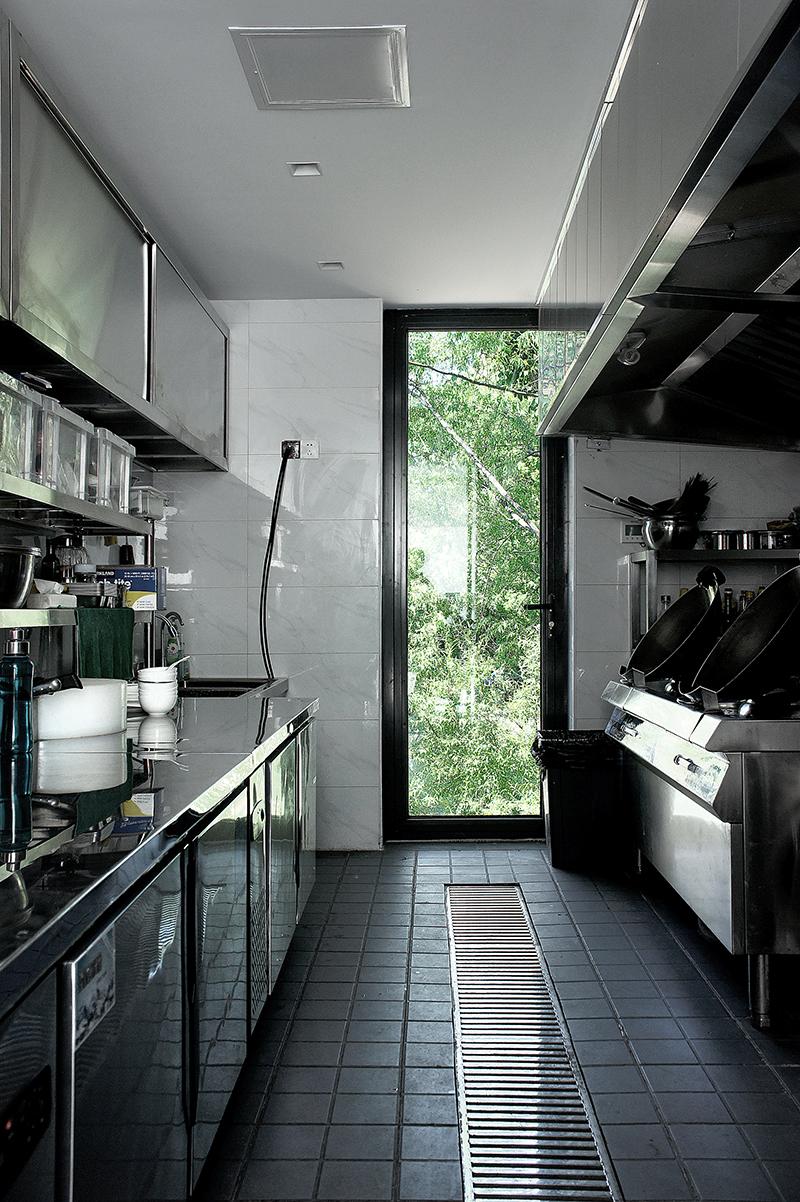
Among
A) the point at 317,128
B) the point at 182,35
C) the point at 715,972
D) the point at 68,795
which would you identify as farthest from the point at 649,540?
the point at 68,795

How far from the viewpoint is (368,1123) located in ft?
7.17

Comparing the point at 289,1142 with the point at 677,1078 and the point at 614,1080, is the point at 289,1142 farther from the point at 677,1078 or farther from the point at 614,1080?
the point at 677,1078

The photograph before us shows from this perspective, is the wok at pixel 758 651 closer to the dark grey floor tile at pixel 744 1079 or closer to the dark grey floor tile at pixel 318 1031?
the dark grey floor tile at pixel 744 1079

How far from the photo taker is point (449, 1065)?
97.2 inches

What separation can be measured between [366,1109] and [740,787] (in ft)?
4.11

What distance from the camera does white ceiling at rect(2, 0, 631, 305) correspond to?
2.53 meters

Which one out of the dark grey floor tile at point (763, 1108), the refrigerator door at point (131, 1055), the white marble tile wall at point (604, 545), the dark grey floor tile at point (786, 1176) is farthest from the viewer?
the white marble tile wall at point (604, 545)

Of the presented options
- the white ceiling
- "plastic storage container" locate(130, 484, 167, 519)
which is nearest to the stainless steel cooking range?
the white ceiling

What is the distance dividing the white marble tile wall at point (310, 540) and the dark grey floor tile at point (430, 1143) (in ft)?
8.71

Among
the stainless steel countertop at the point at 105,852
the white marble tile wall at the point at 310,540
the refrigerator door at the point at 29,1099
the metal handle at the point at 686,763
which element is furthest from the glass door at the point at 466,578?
the refrigerator door at the point at 29,1099

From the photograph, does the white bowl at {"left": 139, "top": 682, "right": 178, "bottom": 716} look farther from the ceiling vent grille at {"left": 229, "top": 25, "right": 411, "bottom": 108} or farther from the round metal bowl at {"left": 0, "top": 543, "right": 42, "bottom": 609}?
the ceiling vent grille at {"left": 229, "top": 25, "right": 411, "bottom": 108}

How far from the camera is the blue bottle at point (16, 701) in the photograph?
1899 millimetres

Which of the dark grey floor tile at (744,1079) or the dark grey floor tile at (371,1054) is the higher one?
the dark grey floor tile at (744,1079)

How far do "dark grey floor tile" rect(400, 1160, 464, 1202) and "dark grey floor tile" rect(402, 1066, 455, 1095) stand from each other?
0.32 meters
